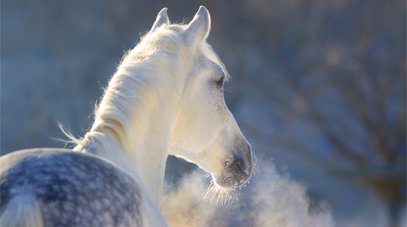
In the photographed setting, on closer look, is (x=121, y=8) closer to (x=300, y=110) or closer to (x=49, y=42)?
(x=49, y=42)

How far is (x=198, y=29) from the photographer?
90 cm

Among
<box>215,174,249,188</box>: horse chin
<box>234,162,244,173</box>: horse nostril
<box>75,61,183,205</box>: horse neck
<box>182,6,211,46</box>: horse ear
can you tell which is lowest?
<box>215,174,249,188</box>: horse chin

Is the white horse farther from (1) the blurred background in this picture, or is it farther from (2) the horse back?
Answer: (1) the blurred background

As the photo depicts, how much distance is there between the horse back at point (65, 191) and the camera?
0.40 meters

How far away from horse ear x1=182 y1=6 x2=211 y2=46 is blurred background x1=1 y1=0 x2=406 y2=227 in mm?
3749

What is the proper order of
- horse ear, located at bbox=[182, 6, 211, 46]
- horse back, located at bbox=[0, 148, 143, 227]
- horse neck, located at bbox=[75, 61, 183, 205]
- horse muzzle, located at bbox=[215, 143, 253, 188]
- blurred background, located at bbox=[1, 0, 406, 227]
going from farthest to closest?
blurred background, located at bbox=[1, 0, 406, 227]
horse muzzle, located at bbox=[215, 143, 253, 188]
horse ear, located at bbox=[182, 6, 211, 46]
horse neck, located at bbox=[75, 61, 183, 205]
horse back, located at bbox=[0, 148, 143, 227]

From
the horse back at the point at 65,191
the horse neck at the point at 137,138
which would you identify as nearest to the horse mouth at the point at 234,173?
the horse neck at the point at 137,138

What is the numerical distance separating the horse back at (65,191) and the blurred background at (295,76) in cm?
409

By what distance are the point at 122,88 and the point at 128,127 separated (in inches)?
3.7

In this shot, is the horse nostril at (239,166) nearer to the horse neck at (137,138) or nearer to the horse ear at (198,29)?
the horse neck at (137,138)

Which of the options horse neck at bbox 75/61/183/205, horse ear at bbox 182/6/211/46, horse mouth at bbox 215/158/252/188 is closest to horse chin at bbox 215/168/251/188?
horse mouth at bbox 215/158/252/188

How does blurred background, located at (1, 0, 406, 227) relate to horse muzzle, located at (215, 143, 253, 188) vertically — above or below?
below

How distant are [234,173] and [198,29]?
47 centimetres

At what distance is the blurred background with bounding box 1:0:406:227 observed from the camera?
478cm
